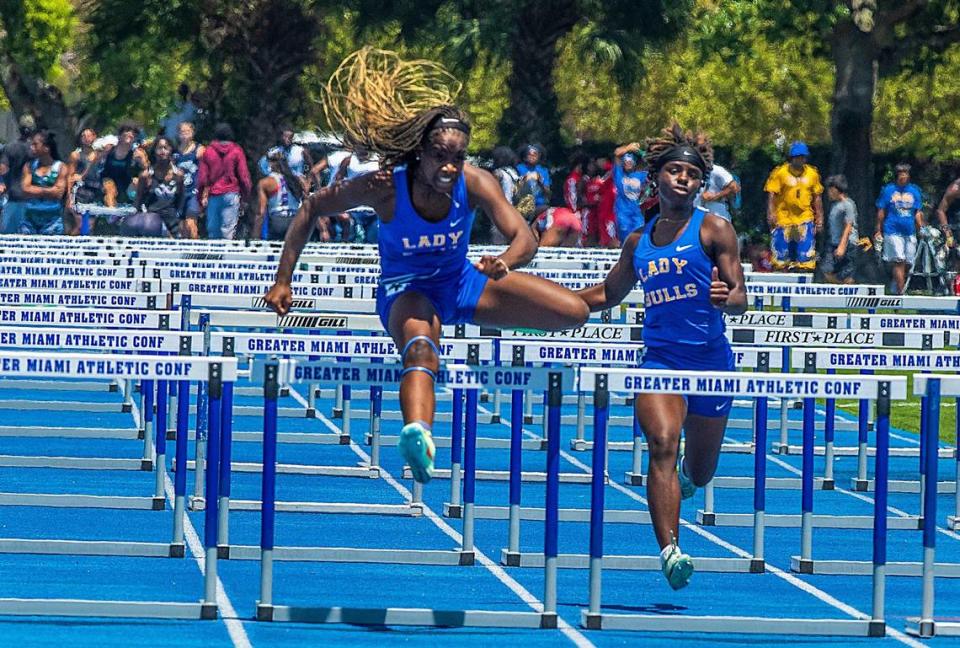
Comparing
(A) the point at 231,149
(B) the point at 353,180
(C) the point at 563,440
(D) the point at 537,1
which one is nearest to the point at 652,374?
(B) the point at 353,180

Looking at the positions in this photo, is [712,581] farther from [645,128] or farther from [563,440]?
[645,128]

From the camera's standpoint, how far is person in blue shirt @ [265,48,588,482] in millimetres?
9695

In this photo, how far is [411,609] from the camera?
9.29 meters

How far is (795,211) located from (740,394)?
18.8 metres

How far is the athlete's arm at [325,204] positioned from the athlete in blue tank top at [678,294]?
109cm

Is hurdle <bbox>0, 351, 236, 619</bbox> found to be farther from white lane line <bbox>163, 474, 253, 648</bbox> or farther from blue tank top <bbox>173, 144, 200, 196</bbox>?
blue tank top <bbox>173, 144, 200, 196</bbox>

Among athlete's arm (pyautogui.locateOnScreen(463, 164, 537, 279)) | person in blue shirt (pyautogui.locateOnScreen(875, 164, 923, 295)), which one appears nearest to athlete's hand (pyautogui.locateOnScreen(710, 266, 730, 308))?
athlete's arm (pyautogui.locateOnScreen(463, 164, 537, 279))

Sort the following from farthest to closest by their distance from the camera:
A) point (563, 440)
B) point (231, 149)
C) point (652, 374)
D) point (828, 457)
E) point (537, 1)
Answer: point (537, 1) → point (231, 149) → point (563, 440) → point (828, 457) → point (652, 374)

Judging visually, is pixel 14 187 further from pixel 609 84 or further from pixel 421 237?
pixel 609 84

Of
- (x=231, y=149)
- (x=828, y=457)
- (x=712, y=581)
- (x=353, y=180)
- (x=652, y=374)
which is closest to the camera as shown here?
(x=652, y=374)

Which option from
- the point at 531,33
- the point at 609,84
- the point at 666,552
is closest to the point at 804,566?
the point at 666,552

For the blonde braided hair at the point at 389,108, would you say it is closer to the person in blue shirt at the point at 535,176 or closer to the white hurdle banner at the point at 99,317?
the white hurdle banner at the point at 99,317

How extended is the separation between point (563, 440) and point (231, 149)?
1060 cm

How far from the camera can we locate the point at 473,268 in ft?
33.5
